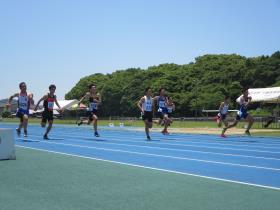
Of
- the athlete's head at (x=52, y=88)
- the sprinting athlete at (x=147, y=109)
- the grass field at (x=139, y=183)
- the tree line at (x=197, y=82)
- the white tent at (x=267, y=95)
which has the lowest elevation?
the grass field at (x=139, y=183)

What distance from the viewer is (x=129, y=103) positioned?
90875 millimetres

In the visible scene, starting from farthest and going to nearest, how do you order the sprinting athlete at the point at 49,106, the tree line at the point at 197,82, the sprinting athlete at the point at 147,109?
1. the tree line at the point at 197,82
2. the sprinting athlete at the point at 147,109
3. the sprinting athlete at the point at 49,106

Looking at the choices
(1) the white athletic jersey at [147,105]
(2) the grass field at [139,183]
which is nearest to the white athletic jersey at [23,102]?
(1) the white athletic jersey at [147,105]

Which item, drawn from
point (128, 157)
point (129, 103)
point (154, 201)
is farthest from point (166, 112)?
point (129, 103)

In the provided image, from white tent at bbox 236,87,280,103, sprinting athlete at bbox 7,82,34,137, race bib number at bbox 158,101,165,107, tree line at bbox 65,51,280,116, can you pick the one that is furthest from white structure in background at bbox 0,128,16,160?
tree line at bbox 65,51,280,116

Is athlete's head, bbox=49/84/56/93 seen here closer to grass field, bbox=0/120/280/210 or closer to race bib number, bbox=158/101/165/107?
race bib number, bbox=158/101/165/107

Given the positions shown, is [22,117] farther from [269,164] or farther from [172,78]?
[172,78]

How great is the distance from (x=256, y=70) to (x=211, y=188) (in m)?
70.7

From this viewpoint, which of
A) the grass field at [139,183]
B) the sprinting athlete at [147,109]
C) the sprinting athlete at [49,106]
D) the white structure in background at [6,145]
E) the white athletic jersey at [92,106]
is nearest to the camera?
the grass field at [139,183]

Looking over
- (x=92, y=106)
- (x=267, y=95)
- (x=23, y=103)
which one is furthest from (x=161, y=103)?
(x=267, y=95)

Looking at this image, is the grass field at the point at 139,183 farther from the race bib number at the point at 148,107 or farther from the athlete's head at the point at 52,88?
the race bib number at the point at 148,107

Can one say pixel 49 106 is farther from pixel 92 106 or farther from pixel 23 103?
pixel 92 106

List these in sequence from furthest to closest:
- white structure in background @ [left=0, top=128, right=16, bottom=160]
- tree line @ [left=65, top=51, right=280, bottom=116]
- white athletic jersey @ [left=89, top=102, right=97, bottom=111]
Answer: tree line @ [left=65, top=51, right=280, bottom=116] → white athletic jersey @ [left=89, top=102, right=97, bottom=111] → white structure in background @ [left=0, top=128, right=16, bottom=160]

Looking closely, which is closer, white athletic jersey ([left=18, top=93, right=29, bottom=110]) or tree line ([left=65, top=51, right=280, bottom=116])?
white athletic jersey ([left=18, top=93, right=29, bottom=110])
